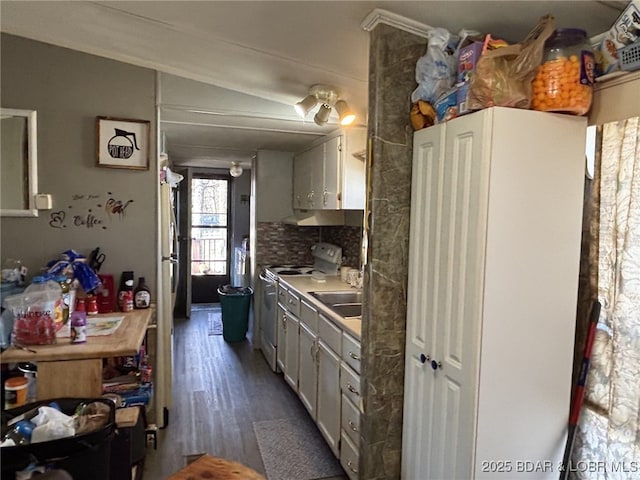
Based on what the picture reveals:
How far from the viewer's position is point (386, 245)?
1.88 meters

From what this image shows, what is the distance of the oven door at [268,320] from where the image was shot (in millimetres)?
4020

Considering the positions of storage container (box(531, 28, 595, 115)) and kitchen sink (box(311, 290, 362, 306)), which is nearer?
storage container (box(531, 28, 595, 115))

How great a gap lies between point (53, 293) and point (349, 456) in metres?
1.72

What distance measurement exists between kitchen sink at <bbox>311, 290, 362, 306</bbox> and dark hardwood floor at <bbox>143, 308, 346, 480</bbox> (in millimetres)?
863

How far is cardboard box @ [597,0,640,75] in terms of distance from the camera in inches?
51.3

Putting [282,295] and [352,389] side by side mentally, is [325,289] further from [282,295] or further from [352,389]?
[352,389]

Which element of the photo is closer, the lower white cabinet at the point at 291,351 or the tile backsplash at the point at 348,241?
the lower white cabinet at the point at 291,351

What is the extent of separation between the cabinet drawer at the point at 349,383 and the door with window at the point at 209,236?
15.4 feet

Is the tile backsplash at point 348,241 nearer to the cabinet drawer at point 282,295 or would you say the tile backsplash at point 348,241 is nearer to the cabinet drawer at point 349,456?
the cabinet drawer at point 282,295

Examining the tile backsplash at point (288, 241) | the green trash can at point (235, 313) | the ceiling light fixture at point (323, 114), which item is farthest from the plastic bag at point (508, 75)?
the green trash can at point (235, 313)

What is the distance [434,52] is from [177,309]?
5.38 metres

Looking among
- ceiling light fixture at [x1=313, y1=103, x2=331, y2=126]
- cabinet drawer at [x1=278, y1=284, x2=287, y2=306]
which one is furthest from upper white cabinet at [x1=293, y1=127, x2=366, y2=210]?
cabinet drawer at [x1=278, y1=284, x2=287, y2=306]

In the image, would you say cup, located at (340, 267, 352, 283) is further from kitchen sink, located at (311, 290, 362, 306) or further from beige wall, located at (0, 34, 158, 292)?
beige wall, located at (0, 34, 158, 292)

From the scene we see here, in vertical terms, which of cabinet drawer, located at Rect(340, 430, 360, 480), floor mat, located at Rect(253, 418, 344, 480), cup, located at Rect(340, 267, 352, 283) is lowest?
floor mat, located at Rect(253, 418, 344, 480)
